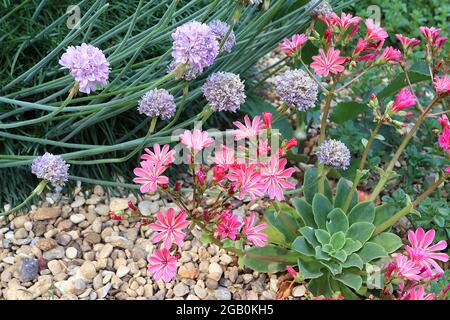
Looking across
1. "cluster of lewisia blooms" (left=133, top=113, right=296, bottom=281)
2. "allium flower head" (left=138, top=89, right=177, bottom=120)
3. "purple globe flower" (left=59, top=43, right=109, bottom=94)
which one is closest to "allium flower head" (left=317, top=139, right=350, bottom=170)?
"cluster of lewisia blooms" (left=133, top=113, right=296, bottom=281)

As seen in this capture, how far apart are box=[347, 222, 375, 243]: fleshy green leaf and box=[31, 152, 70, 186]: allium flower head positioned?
0.73 metres

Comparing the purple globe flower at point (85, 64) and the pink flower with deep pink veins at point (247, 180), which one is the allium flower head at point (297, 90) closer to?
the pink flower with deep pink veins at point (247, 180)

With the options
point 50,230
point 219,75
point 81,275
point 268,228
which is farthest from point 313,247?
point 50,230

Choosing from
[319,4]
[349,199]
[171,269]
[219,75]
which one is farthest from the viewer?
[319,4]

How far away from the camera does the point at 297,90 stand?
161cm

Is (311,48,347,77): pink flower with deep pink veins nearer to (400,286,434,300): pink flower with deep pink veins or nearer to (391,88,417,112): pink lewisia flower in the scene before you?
(391,88,417,112): pink lewisia flower

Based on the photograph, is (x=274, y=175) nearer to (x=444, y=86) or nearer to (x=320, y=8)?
(x=444, y=86)

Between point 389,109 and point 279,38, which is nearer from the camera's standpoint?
point 389,109

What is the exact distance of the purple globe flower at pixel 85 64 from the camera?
1333 millimetres

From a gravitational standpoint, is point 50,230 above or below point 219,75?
below

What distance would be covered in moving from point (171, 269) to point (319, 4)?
0.89 m

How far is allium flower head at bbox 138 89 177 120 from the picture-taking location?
5.00 feet
